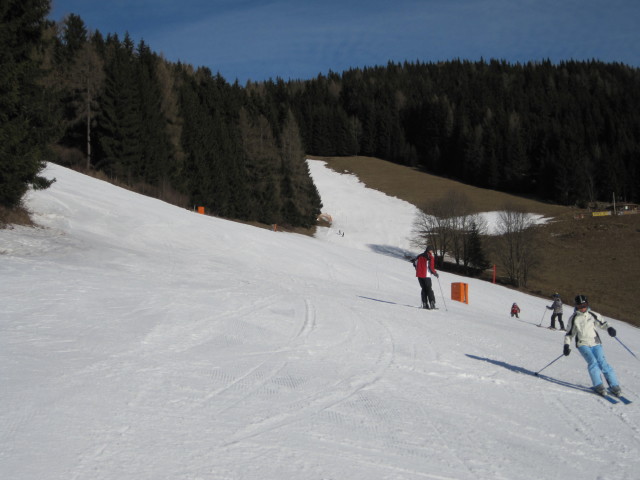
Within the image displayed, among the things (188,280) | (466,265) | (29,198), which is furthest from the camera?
(466,265)

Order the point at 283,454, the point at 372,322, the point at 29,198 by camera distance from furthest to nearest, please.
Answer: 1. the point at 29,198
2. the point at 372,322
3. the point at 283,454

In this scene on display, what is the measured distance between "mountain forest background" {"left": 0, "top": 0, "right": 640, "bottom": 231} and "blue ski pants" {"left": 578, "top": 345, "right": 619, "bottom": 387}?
15574 millimetres

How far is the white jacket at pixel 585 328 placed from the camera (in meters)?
7.90

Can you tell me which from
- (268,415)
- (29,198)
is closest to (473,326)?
(268,415)

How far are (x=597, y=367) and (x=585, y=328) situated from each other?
2.08 feet

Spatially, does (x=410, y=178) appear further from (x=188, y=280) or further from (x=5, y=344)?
(x=5, y=344)

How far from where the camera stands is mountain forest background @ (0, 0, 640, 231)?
57.1 feet

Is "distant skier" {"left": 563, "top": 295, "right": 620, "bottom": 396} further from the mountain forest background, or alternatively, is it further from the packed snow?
the mountain forest background

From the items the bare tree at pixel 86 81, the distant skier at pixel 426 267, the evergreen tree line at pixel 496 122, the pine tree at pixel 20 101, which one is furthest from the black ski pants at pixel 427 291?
the evergreen tree line at pixel 496 122

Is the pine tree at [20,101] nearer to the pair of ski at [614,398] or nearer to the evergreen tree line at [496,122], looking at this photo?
the pair of ski at [614,398]

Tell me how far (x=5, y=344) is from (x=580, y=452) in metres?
7.38

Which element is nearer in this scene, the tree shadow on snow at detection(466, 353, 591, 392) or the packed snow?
the packed snow

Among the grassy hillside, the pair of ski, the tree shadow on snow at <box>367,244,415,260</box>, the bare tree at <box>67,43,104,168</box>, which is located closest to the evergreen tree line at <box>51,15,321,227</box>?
the bare tree at <box>67,43,104,168</box>

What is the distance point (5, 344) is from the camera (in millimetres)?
7215
